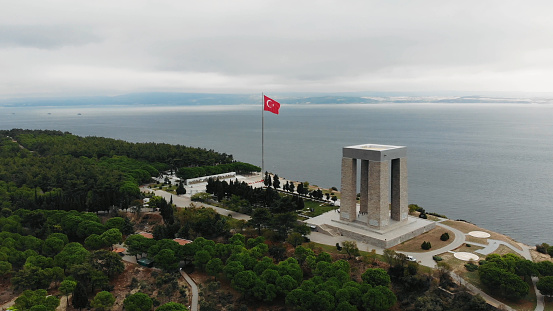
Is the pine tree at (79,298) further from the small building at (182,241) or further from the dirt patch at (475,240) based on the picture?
the dirt patch at (475,240)

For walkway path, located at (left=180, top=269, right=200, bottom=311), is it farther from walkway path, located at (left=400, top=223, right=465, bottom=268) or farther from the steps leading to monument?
walkway path, located at (left=400, top=223, right=465, bottom=268)

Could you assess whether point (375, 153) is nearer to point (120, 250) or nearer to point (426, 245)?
point (426, 245)

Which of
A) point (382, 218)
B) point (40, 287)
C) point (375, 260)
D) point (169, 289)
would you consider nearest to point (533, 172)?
point (382, 218)

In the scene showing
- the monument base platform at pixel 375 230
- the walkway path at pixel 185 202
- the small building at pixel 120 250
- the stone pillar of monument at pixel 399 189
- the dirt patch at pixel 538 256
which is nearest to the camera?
the dirt patch at pixel 538 256

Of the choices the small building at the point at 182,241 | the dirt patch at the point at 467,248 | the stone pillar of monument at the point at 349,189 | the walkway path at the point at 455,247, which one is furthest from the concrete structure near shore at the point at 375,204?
the small building at the point at 182,241

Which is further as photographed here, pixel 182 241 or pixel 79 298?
pixel 182 241

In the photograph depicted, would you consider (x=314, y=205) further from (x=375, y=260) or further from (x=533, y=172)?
(x=533, y=172)

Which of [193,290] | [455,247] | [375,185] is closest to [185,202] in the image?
[193,290]

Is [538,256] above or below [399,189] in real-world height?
below
